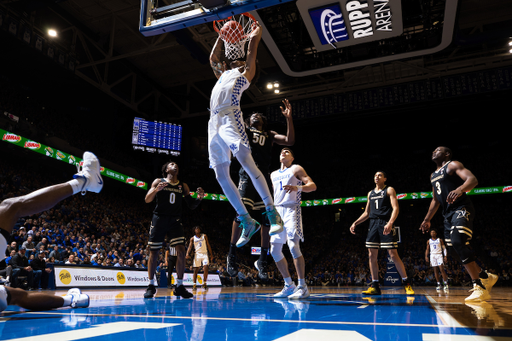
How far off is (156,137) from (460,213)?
18873mm

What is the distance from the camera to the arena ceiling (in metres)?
12.7

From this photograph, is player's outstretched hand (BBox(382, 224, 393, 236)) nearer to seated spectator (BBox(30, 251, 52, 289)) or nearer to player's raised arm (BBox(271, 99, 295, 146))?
player's raised arm (BBox(271, 99, 295, 146))

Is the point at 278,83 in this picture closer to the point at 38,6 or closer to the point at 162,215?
the point at 38,6

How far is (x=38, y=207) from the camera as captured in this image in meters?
2.50

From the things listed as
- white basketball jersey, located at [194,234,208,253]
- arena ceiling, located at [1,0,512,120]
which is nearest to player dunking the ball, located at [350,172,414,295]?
white basketball jersey, located at [194,234,208,253]

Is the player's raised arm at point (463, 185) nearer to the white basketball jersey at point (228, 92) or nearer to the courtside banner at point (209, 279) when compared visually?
the white basketball jersey at point (228, 92)

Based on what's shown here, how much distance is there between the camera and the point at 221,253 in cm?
2352

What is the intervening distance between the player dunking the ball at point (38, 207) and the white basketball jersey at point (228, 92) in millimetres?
1266

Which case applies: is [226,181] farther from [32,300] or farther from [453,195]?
[453,195]

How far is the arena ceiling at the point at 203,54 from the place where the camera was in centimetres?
1274

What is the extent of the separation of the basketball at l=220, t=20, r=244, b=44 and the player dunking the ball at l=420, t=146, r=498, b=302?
3097 millimetres

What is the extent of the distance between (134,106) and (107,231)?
8.17m

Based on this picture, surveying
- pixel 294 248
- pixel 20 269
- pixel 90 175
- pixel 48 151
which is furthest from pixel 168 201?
pixel 48 151

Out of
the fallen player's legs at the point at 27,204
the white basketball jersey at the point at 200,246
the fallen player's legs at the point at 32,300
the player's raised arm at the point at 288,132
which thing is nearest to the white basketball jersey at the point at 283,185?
the player's raised arm at the point at 288,132
